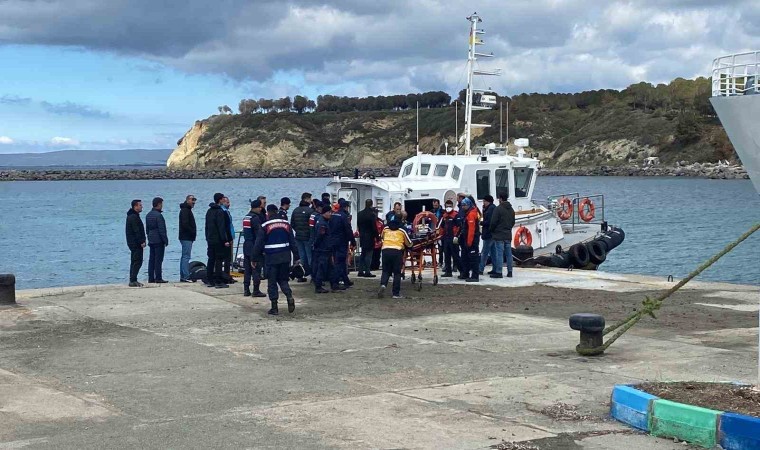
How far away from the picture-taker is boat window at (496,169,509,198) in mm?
24172

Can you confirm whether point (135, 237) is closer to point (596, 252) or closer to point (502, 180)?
point (502, 180)

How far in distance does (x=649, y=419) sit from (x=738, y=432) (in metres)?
0.80

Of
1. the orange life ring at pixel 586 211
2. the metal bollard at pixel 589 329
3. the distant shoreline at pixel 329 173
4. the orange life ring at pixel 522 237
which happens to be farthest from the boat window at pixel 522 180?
the distant shoreline at pixel 329 173

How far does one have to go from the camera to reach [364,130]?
159 metres

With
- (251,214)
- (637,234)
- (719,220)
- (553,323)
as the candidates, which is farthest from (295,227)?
(719,220)

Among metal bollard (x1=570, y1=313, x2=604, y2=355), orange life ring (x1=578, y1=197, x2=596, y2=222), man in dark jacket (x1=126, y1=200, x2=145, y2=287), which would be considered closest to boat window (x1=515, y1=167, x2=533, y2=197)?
orange life ring (x1=578, y1=197, x2=596, y2=222)

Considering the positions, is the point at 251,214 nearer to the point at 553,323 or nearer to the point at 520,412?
the point at 553,323

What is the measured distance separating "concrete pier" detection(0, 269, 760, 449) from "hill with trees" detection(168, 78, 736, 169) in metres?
78.3

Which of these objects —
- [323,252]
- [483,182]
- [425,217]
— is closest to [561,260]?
[483,182]

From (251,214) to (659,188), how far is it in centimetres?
8276

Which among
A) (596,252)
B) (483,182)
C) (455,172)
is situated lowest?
(596,252)

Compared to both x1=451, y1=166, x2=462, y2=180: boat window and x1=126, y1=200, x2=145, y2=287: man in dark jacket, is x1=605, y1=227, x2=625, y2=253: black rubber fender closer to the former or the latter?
x1=451, y1=166, x2=462, y2=180: boat window

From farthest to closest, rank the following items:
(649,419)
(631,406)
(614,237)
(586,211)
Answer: (586,211)
(614,237)
(631,406)
(649,419)

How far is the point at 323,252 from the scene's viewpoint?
17516mm
